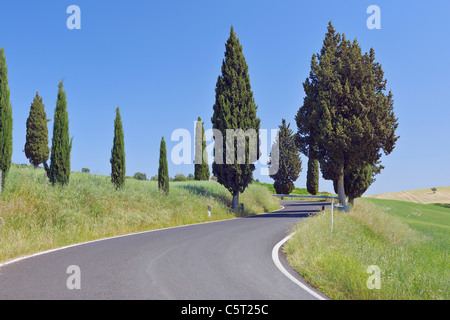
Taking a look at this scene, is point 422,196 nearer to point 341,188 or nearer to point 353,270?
point 341,188

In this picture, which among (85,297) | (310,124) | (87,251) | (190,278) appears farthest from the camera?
(310,124)

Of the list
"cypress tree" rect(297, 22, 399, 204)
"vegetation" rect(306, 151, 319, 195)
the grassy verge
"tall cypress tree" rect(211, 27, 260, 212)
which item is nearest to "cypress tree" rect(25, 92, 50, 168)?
"tall cypress tree" rect(211, 27, 260, 212)

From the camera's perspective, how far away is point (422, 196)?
2490 inches

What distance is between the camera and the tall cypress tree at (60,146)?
20.5m

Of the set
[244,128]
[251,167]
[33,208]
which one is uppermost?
[244,128]

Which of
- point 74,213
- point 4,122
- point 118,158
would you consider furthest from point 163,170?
point 74,213

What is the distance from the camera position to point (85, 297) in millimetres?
5809

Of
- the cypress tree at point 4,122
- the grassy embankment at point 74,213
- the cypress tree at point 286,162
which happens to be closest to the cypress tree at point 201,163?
the cypress tree at point 286,162

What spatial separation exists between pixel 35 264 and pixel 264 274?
5459mm

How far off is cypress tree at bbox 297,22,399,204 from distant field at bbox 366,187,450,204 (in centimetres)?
3819

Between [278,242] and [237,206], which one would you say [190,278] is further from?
[237,206]

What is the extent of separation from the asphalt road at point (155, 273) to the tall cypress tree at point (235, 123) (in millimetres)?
15350

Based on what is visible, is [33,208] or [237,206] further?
[237,206]
